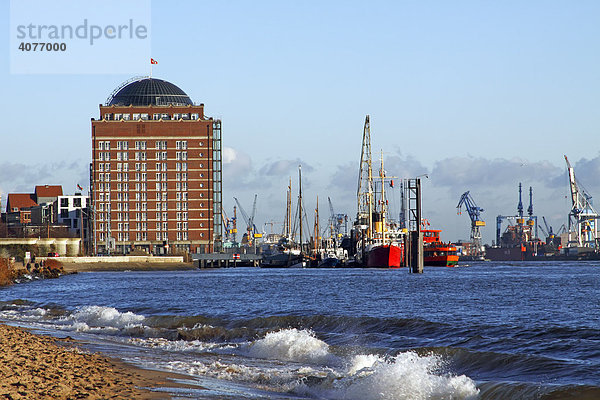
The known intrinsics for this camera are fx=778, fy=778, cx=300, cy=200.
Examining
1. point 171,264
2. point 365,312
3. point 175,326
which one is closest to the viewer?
point 175,326

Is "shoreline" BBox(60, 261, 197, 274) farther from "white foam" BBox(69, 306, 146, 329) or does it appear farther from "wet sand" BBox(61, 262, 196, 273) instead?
"white foam" BBox(69, 306, 146, 329)

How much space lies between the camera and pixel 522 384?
20.4m

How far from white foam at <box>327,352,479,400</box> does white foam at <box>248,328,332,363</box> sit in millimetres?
6087

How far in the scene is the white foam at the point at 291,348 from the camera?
28172mm

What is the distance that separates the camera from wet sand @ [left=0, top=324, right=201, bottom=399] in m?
16.8

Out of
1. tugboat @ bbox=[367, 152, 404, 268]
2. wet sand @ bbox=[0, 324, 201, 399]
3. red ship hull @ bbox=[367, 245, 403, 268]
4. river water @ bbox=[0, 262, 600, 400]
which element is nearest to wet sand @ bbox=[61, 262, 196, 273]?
tugboat @ bbox=[367, 152, 404, 268]

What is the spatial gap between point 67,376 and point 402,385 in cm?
844

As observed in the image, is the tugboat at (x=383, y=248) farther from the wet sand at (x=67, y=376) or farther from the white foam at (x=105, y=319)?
the wet sand at (x=67, y=376)

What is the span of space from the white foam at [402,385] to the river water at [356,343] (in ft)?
0.10

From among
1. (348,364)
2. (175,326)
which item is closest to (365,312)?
(175,326)

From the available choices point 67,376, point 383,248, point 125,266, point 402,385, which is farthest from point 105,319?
point 125,266

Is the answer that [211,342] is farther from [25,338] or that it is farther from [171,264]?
[171,264]

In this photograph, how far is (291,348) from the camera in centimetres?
2900

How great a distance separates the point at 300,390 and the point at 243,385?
1.66 metres
